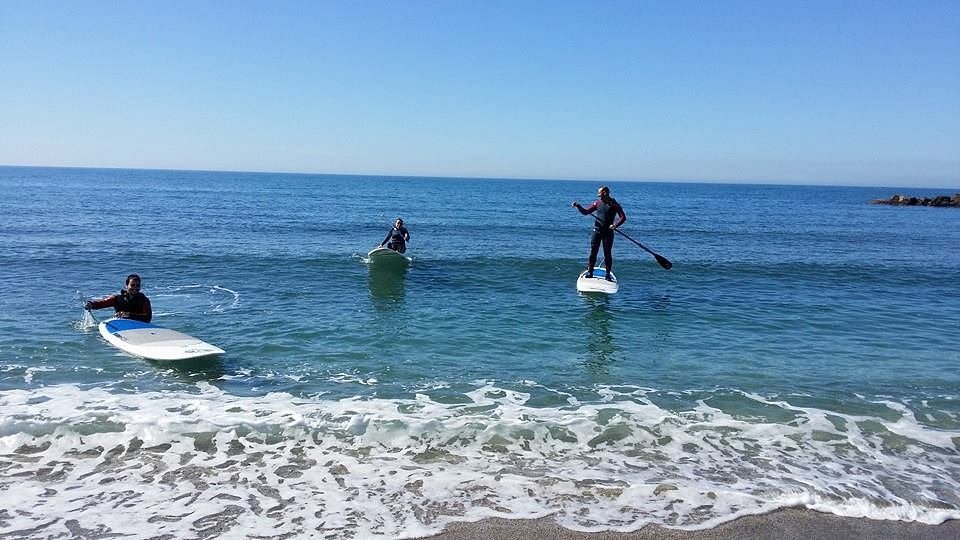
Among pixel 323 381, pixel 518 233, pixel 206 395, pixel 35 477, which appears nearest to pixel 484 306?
pixel 323 381

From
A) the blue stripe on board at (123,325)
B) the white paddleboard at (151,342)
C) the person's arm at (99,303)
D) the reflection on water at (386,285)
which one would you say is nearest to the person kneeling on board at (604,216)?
the reflection on water at (386,285)

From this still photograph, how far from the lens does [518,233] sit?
1351 inches

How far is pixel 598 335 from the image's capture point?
1302 cm

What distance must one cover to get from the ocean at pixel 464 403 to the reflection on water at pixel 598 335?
8cm

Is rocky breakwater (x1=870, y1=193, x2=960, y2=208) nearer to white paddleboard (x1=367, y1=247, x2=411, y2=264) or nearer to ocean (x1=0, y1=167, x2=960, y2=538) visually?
ocean (x1=0, y1=167, x2=960, y2=538)

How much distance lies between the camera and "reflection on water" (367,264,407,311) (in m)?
15.6

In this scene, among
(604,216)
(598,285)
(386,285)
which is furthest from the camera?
(386,285)

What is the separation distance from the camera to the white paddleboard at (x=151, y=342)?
34.0 ft

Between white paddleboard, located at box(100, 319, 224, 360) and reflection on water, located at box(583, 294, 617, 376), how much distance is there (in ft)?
21.9

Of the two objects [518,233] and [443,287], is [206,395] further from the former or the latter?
[518,233]

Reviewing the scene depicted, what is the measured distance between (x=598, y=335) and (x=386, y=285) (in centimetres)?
728

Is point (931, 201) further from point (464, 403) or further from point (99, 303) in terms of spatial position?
point (99, 303)

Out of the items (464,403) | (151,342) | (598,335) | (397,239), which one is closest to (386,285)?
(397,239)

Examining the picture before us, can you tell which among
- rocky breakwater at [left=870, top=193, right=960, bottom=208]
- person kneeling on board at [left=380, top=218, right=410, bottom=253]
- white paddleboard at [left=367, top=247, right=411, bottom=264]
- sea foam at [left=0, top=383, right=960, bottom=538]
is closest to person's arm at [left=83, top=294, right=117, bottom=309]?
sea foam at [left=0, top=383, right=960, bottom=538]
